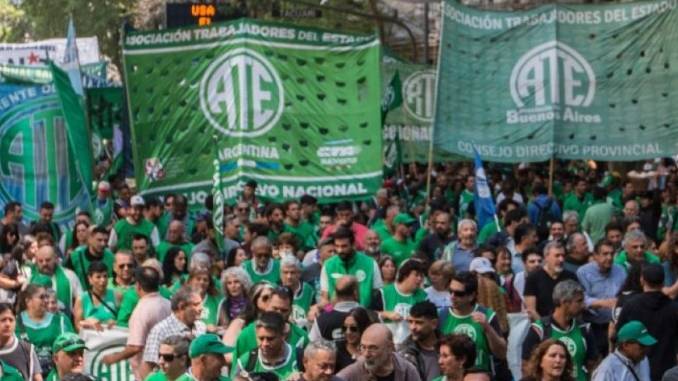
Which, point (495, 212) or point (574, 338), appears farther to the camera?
point (495, 212)

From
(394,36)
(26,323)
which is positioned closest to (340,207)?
(26,323)

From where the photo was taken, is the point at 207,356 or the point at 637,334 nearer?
the point at 207,356

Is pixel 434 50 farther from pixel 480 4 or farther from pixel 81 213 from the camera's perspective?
pixel 81 213

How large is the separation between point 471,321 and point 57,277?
147 inches

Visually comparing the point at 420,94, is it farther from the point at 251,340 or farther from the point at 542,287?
the point at 251,340

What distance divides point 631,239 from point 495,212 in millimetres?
3512

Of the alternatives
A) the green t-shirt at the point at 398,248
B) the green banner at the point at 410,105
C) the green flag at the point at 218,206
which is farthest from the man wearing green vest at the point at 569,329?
the green banner at the point at 410,105

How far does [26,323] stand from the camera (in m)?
12.1

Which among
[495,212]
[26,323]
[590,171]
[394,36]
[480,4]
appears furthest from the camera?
[394,36]

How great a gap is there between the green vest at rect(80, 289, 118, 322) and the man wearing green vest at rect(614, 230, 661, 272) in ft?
11.8

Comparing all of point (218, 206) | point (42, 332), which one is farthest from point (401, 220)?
point (42, 332)

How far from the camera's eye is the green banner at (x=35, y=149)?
1925 cm

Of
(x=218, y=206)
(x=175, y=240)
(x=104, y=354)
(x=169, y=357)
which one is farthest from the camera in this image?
(x=175, y=240)

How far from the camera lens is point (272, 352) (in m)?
10.5
